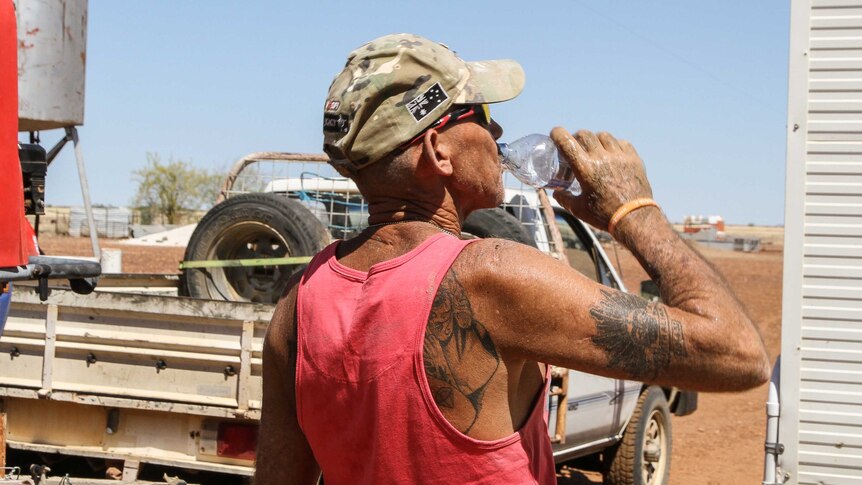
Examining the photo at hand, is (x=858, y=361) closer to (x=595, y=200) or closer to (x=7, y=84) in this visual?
(x=595, y=200)

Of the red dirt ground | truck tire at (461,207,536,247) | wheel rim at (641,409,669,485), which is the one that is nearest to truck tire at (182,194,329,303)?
truck tire at (461,207,536,247)

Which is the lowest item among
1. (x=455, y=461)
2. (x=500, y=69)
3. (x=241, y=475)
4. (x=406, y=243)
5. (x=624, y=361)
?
(x=241, y=475)

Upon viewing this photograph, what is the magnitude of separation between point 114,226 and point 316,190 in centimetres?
5118

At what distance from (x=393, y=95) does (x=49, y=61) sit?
6.33 meters

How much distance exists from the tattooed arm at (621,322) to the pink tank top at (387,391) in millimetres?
125

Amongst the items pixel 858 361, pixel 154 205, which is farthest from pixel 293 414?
pixel 154 205

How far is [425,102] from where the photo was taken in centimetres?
192

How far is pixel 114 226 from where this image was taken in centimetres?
5556

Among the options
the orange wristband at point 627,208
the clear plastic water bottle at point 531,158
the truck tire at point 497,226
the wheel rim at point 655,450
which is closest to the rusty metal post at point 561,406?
the truck tire at point 497,226

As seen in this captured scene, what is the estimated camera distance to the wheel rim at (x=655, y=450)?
7.33 m

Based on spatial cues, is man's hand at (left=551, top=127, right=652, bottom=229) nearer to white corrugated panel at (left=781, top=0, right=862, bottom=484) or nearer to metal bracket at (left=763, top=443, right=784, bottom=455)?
white corrugated panel at (left=781, top=0, right=862, bottom=484)

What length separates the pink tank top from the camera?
5.90ft

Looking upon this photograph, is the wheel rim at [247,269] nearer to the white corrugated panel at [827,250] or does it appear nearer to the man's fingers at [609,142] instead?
the white corrugated panel at [827,250]

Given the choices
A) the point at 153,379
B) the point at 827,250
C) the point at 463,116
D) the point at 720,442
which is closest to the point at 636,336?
the point at 463,116
